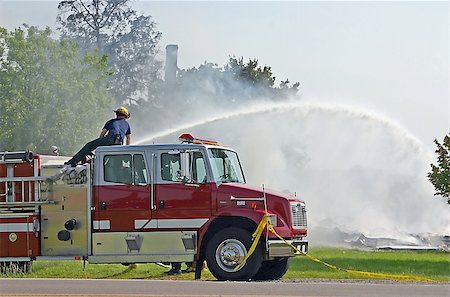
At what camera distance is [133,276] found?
64.1 ft

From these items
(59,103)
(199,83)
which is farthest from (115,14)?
(59,103)

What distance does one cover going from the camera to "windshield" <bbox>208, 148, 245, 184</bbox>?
1730 centimetres

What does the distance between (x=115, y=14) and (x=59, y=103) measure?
14.8 metres

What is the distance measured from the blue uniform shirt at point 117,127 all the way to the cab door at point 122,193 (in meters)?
0.88

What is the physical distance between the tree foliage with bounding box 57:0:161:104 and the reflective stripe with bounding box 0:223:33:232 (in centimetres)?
3121

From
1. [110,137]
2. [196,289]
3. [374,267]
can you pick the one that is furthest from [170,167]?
[374,267]

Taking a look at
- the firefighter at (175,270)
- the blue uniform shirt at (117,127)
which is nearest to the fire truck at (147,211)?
the blue uniform shirt at (117,127)

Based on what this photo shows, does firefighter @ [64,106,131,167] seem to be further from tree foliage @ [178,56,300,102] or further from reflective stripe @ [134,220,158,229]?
tree foliage @ [178,56,300,102]

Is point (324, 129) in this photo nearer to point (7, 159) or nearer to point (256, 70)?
point (256, 70)

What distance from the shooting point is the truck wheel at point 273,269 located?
1802cm

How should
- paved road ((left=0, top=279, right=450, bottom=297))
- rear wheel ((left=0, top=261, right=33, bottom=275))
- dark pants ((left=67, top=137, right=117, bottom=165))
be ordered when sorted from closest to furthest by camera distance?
1. paved road ((left=0, top=279, right=450, bottom=297))
2. dark pants ((left=67, top=137, right=117, bottom=165))
3. rear wheel ((left=0, top=261, right=33, bottom=275))

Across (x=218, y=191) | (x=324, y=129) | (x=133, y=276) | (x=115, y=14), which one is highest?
(x=115, y=14)

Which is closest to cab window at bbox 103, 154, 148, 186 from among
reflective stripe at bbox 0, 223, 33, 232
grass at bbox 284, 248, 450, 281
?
reflective stripe at bbox 0, 223, 33, 232

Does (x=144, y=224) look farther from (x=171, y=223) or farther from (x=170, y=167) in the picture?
(x=170, y=167)
